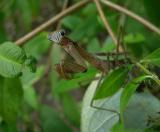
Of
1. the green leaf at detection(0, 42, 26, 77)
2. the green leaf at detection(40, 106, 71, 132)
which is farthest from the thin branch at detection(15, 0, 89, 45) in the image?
the green leaf at detection(40, 106, 71, 132)

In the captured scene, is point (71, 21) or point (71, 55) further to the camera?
point (71, 21)

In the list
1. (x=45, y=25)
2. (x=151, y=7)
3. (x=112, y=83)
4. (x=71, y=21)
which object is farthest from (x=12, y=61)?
(x=71, y=21)

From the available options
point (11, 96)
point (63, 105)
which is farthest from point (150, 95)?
point (63, 105)

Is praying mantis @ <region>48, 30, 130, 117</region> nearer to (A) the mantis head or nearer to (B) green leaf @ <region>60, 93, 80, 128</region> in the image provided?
(A) the mantis head

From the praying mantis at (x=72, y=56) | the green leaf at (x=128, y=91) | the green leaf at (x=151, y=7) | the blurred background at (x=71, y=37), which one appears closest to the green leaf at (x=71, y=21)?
the blurred background at (x=71, y=37)

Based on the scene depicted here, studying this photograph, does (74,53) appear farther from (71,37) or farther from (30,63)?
(71,37)

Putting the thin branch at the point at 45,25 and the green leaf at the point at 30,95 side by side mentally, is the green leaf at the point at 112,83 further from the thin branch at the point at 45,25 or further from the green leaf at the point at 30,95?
the green leaf at the point at 30,95

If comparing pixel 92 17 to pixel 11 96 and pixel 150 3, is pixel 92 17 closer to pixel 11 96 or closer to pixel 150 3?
pixel 150 3
